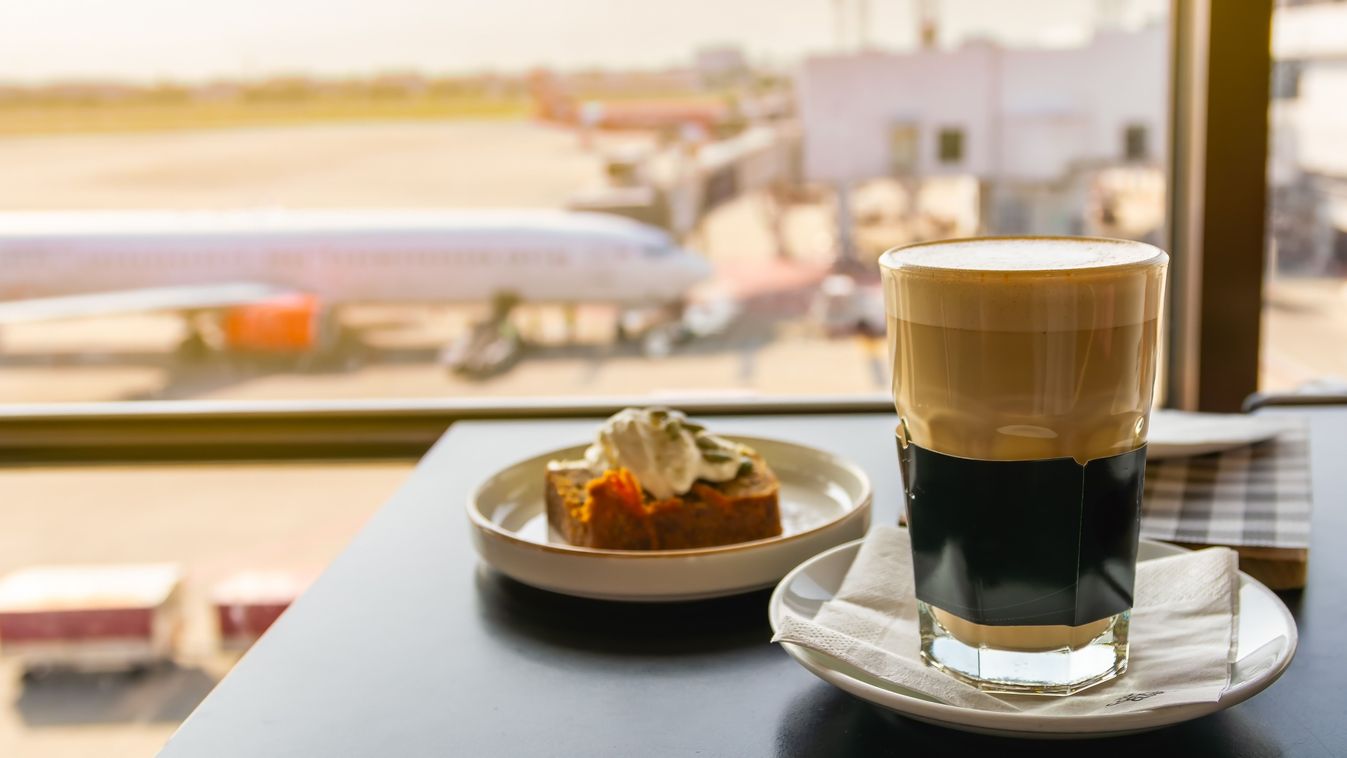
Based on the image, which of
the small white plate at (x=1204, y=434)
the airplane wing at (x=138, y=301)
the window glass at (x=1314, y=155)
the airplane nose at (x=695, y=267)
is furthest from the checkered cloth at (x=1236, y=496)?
the airplane nose at (x=695, y=267)

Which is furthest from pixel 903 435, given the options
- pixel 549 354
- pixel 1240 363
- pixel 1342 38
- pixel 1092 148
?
pixel 549 354

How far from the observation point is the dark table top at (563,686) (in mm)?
403

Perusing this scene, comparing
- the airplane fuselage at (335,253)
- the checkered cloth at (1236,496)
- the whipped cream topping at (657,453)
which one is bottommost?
the airplane fuselage at (335,253)

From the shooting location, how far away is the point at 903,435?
17.7 inches

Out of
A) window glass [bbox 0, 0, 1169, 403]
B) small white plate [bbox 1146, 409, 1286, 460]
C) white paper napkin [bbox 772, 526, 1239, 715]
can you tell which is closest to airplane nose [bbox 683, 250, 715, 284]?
window glass [bbox 0, 0, 1169, 403]

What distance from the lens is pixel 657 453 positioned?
1.87ft

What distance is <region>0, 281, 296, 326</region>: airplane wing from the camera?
23.2ft

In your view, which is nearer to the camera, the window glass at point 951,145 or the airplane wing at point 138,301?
the window glass at point 951,145

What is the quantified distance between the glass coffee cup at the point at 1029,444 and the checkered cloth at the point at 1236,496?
0.16 metres

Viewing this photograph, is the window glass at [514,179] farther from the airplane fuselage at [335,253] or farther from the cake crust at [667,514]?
the cake crust at [667,514]

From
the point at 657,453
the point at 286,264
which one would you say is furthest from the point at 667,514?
the point at 286,264

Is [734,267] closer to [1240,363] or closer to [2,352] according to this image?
[2,352]

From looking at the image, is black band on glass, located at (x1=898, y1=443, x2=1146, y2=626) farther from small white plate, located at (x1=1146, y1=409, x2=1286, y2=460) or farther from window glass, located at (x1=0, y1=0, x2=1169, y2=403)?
window glass, located at (x1=0, y1=0, x2=1169, y2=403)

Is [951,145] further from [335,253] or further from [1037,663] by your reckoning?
[1037,663]
